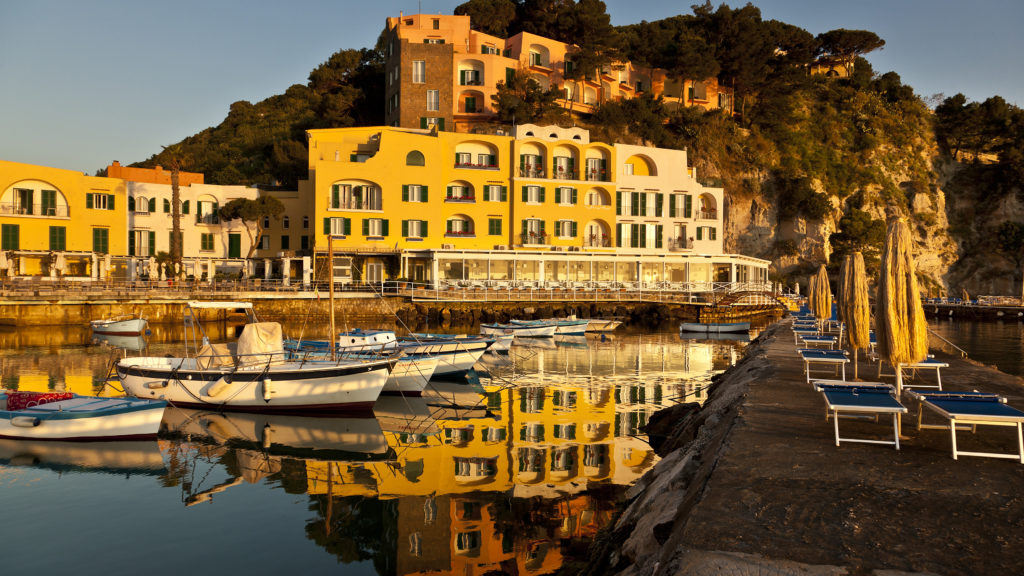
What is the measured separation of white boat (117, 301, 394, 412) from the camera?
18.6 m

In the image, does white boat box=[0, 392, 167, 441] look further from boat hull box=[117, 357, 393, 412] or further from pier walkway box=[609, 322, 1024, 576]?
pier walkway box=[609, 322, 1024, 576]

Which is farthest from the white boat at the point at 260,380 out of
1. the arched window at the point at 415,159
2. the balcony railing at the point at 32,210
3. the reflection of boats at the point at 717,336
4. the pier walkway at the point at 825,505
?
the balcony railing at the point at 32,210

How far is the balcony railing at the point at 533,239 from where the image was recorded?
5762 cm

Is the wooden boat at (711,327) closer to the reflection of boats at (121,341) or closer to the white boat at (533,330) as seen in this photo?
the white boat at (533,330)

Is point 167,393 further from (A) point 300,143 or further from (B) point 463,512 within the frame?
(A) point 300,143

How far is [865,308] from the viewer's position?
44.0 feet

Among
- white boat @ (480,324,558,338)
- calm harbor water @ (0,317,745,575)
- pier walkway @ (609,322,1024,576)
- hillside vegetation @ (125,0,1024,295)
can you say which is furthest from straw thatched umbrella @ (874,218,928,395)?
hillside vegetation @ (125,0,1024,295)

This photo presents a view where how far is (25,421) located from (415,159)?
4207cm

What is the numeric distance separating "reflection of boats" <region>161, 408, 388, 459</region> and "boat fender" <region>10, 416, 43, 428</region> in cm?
285

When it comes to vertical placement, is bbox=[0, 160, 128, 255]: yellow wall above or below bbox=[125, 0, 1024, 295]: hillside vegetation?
below

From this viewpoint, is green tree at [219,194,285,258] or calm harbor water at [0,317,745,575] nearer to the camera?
calm harbor water at [0,317,745,575]

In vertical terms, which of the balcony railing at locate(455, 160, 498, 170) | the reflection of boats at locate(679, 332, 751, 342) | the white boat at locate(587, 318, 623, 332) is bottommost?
the reflection of boats at locate(679, 332, 751, 342)

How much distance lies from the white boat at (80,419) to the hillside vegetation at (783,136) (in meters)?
52.0

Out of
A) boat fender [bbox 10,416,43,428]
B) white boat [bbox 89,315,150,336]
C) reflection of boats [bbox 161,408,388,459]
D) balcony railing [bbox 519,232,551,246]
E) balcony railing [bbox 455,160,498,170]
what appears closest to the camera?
boat fender [bbox 10,416,43,428]
